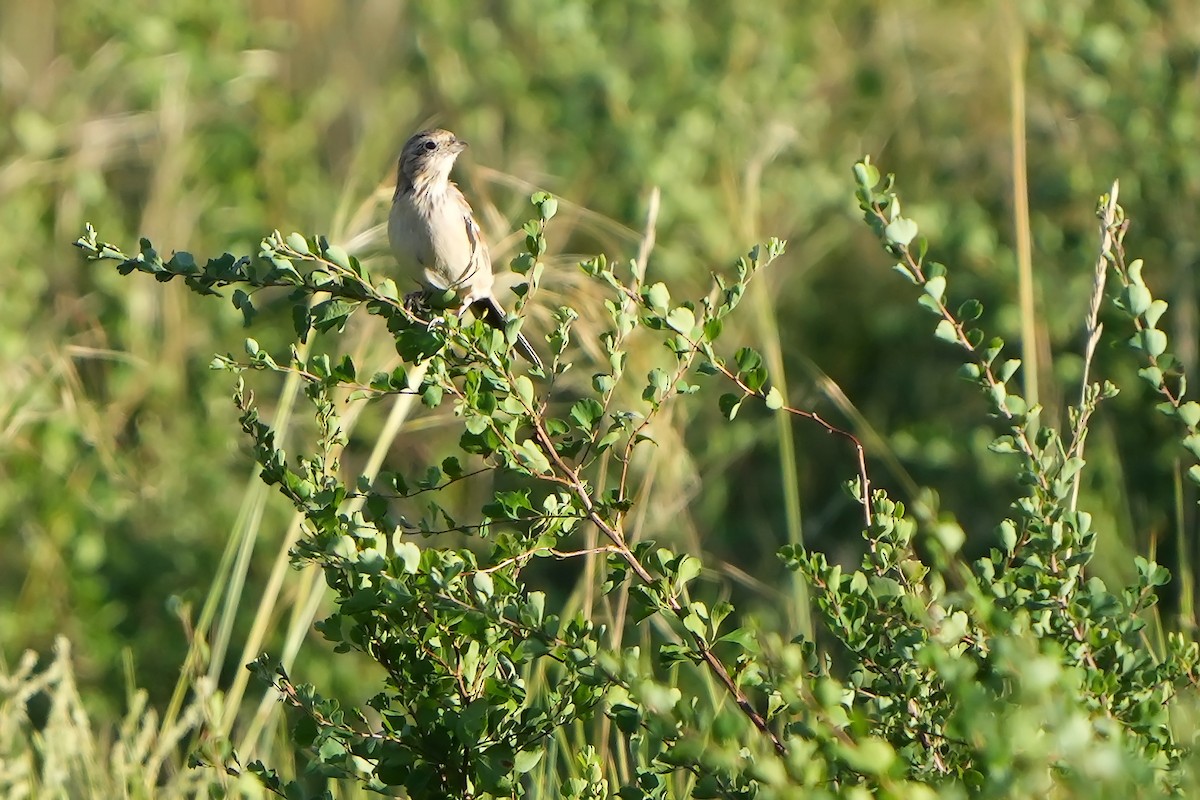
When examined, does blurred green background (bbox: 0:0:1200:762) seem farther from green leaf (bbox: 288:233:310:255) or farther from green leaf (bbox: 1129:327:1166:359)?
green leaf (bbox: 288:233:310:255)

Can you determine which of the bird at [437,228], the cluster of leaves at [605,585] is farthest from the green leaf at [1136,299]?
the bird at [437,228]

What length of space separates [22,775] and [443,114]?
4946mm

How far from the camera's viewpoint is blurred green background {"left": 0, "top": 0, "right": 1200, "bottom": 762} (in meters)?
6.25

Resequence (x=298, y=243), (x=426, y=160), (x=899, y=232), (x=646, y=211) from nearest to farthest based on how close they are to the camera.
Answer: (x=298, y=243) → (x=899, y=232) → (x=426, y=160) → (x=646, y=211)

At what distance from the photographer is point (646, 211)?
6.05m

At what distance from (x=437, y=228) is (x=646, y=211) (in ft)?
6.01

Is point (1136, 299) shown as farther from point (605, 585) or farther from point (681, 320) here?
point (605, 585)

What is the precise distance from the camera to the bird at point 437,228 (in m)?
4.29

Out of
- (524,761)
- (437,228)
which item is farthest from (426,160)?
(524,761)

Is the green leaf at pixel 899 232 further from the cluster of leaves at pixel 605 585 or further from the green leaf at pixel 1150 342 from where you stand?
the green leaf at pixel 1150 342

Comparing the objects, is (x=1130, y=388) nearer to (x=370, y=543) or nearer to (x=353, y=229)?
(x=353, y=229)

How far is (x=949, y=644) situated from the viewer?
2240 mm

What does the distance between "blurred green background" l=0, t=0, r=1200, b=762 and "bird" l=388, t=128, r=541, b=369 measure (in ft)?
5.11

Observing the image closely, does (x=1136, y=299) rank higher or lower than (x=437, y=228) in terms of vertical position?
lower
